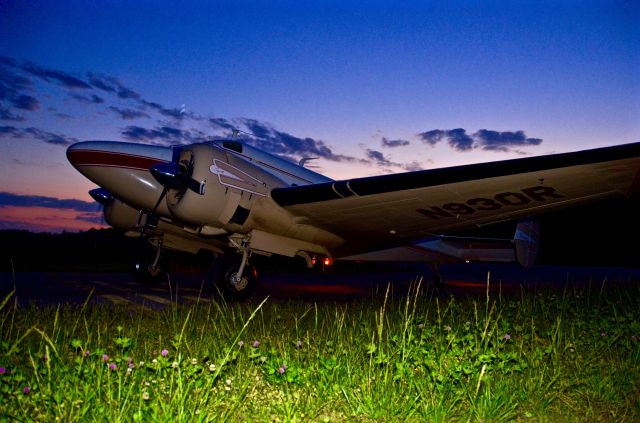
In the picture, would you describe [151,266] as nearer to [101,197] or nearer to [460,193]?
[101,197]

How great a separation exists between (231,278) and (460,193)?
5.00m

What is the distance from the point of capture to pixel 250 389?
345 centimetres

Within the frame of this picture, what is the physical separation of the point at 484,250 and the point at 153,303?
40.7 ft

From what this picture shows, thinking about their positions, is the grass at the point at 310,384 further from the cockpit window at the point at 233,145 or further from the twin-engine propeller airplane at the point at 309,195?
the cockpit window at the point at 233,145

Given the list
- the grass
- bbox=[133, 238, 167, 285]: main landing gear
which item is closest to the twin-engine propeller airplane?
bbox=[133, 238, 167, 285]: main landing gear

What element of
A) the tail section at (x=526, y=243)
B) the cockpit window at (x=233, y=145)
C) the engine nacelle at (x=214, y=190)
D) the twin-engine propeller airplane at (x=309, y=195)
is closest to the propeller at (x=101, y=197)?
the twin-engine propeller airplane at (x=309, y=195)

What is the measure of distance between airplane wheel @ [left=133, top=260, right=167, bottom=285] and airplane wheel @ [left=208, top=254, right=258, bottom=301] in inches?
173

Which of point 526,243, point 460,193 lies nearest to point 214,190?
point 460,193

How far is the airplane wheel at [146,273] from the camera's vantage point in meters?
13.1

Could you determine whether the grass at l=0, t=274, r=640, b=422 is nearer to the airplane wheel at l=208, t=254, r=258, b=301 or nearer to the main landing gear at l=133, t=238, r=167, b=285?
the airplane wheel at l=208, t=254, r=258, b=301

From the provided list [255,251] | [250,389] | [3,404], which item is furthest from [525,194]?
[3,404]

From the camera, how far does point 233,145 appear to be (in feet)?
33.3

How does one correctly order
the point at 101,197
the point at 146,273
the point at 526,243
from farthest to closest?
1. the point at 526,243
2. the point at 101,197
3. the point at 146,273

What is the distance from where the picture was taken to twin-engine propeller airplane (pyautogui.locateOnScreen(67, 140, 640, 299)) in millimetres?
7430
